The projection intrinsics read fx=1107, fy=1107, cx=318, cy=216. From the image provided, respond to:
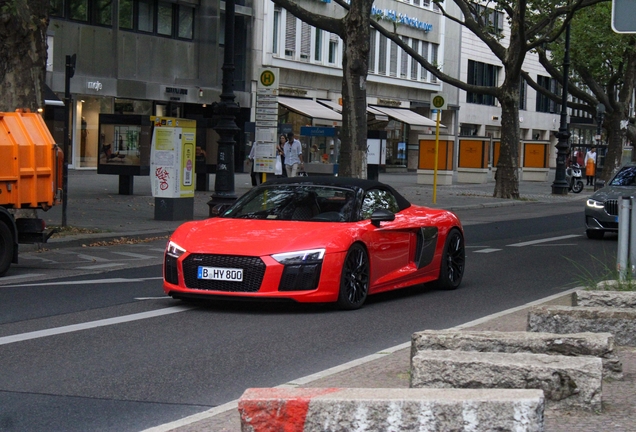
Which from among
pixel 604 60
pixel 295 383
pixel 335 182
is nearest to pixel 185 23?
pixel 604 60

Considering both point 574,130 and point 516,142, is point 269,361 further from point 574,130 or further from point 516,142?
point 574,130

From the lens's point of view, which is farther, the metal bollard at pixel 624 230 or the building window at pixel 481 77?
the building window at pixel 481 77

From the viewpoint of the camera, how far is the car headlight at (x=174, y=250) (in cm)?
1036

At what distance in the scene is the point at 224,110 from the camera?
70.9ft

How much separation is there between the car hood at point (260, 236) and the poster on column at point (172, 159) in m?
10.6

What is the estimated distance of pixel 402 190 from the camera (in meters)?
39.5

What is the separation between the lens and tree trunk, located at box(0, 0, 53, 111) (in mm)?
17469

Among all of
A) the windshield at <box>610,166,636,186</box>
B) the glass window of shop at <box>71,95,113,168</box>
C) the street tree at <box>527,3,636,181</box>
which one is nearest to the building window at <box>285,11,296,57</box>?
the street tree at <box>527,3,636,181</box>

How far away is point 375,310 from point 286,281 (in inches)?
49.4

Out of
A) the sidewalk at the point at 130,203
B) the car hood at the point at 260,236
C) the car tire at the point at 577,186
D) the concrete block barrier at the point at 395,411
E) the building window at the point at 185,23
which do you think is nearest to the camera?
the concrete block barrier at the point at 395,411

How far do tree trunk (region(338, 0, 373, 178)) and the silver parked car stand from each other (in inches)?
230

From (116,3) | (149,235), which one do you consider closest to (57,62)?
(116,3)

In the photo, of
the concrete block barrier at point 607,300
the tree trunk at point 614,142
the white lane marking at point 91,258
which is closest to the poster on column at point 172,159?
the white lane marking at point 91,258

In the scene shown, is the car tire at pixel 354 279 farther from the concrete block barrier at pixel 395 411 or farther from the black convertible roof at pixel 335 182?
the concrete block barrier at pixel 395 411
